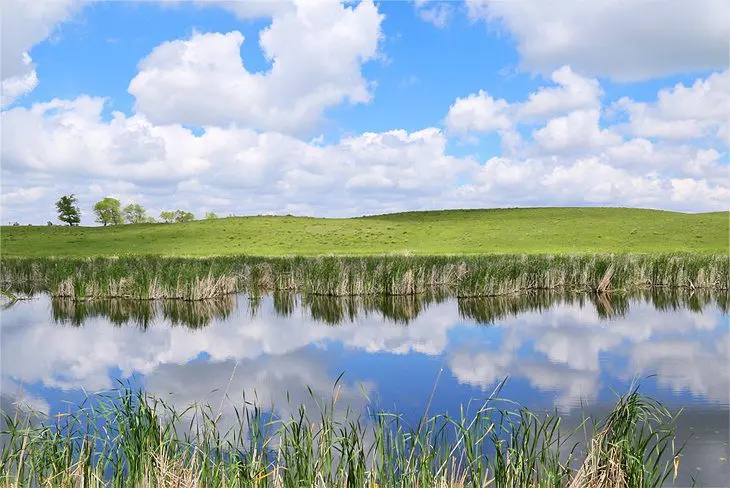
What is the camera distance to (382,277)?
2275 centimetres

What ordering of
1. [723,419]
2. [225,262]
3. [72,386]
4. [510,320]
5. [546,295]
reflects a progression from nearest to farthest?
[723,419]
[72,386]
[510,320]
[546,295]
[225,262]

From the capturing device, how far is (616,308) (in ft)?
66.1

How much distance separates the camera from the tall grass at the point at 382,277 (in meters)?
22.2

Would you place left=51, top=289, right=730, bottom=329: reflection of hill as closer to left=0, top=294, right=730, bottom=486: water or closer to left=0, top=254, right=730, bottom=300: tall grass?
left=0, top=294, right=730, bottom=486: water

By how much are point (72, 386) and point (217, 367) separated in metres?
2.70

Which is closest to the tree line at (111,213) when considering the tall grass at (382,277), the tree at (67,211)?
the tree at (67,211)

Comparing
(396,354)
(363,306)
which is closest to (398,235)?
(363,306)

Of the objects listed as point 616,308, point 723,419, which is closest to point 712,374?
point 723,419

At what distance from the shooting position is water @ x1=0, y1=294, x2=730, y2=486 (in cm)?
982

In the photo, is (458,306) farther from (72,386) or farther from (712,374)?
(72,386)

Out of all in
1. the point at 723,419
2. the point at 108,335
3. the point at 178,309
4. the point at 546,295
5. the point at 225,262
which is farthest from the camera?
the point at 225,262

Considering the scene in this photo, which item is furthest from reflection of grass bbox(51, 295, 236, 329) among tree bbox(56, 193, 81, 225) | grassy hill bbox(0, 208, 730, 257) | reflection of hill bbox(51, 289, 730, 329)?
tree bbox(56, 193, 81, 225)

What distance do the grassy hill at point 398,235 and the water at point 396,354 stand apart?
81.6 feet

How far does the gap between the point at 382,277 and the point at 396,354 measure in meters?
9.31
